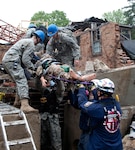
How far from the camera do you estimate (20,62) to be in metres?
5.27

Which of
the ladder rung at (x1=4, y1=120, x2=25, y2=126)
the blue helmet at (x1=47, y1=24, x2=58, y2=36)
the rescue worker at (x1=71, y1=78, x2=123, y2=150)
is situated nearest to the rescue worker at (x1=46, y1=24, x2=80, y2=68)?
the blue helmet at (x1=47, y1=24, x2=58, y2=36)

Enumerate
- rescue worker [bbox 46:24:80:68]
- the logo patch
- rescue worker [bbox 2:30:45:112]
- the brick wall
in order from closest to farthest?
the logo patch → rescue worker [bbox 2:30:45:112] → rescue worker [bbox 46:24:80:68] → the brick wall

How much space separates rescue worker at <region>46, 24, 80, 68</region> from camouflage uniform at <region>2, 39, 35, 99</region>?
1.28m

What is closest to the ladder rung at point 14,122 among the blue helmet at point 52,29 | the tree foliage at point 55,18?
the blue helmet at point 52,29

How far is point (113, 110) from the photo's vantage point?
4.11 metres

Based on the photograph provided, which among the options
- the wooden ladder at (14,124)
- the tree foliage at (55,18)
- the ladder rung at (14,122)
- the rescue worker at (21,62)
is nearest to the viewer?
the wooden ladder at (14,124)

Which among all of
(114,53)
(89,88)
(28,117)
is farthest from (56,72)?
(114,53)

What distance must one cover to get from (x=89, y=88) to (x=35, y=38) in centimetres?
146

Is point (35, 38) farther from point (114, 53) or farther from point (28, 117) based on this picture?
point (114, 53)

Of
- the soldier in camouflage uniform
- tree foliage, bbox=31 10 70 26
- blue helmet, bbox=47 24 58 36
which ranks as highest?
tree foliage, bbox=31 10 70 26

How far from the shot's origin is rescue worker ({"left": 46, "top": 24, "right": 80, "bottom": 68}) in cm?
662

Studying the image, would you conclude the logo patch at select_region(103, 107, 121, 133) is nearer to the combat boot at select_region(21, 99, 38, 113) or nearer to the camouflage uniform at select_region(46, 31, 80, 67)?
the combat boot at select_region(21, 99, 38, 113)

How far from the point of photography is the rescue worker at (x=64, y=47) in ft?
21.7

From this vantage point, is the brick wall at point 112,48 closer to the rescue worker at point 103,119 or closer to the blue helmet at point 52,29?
the blue helmet at point 52,29
